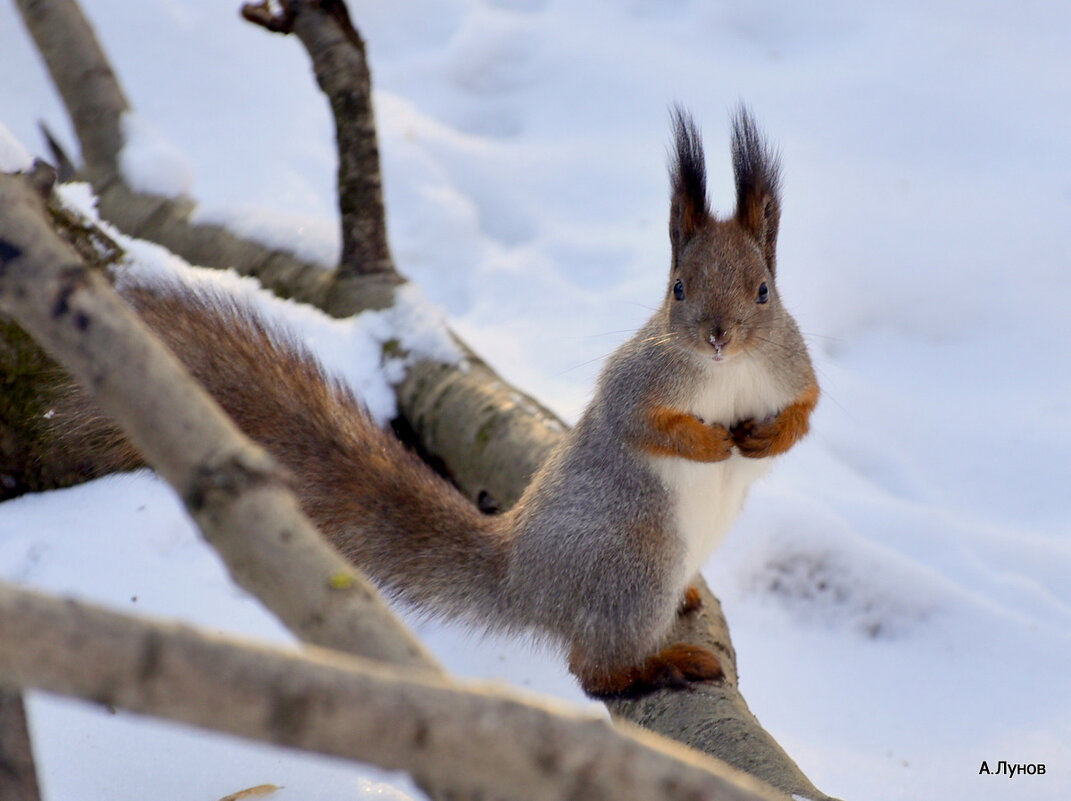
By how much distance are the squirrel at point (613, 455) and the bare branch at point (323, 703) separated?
1.01m

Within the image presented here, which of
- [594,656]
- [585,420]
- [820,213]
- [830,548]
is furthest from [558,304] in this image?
[594,656]

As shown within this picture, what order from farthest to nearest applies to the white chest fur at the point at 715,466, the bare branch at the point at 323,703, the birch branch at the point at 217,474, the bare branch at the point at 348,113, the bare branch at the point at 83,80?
the bare branch at the point at 83,80, the bare branch at the point at 348,113, the white chest fur at the point at 715,466, the birch branch at the point at 217,474, the bare branch at the point at 323,703

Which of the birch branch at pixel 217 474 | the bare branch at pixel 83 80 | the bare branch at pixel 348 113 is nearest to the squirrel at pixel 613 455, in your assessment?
the bare branch at pixel 348 113

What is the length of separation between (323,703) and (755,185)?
122cm

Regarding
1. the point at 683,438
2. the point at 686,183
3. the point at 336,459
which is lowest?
the point at 336,459

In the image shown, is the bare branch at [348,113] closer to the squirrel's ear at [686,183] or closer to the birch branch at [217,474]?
the squirrel's ear at [686,183]

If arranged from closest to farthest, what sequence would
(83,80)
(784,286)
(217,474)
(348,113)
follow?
(217,474)
(348,113)
(83,80)
(784,286)

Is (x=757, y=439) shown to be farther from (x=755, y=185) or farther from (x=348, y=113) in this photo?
(x=348, y=113)

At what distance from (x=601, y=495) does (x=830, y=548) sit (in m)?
0.82

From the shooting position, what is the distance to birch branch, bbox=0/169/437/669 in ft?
1.80

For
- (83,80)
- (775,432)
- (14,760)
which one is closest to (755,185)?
(775,432)

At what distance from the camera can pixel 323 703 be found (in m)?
0.46

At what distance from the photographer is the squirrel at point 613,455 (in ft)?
4.94

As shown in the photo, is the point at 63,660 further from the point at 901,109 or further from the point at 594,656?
the point at 901,109
